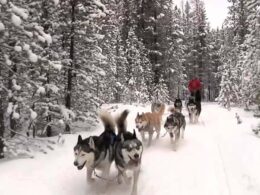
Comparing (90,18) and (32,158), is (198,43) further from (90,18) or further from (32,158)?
(32,158)

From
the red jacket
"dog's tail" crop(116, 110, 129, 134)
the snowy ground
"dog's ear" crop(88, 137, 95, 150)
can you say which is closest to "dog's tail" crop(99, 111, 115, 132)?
"dog's tail" crop(116, 110, 129, 134)

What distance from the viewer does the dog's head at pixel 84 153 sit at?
336 inches

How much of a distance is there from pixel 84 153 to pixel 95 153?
0.36 m

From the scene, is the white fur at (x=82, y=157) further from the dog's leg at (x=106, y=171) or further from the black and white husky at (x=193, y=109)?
the black and white husky at (x=193, y=109)

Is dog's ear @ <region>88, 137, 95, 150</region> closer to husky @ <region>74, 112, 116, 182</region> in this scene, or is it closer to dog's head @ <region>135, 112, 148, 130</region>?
husky @ <region>74, 112, 116, 182</region>

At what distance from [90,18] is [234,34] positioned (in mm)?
32345

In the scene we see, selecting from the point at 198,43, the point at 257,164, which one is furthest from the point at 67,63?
the point at 198,43

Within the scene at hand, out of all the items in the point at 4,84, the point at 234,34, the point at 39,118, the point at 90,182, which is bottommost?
the point at 90,182

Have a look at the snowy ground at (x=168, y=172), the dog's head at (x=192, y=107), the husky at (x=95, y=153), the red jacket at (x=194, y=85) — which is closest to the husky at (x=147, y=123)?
the snowy ground at (x=168, y=172)

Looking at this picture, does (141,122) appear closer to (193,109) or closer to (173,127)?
(173,127)

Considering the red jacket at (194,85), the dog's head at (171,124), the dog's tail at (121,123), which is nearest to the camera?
the dog's tail at (121,123)

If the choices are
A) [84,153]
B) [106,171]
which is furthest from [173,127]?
[84,153]

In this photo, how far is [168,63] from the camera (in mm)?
41219

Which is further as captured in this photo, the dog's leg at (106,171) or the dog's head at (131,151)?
the dog's leg at (106,171)
